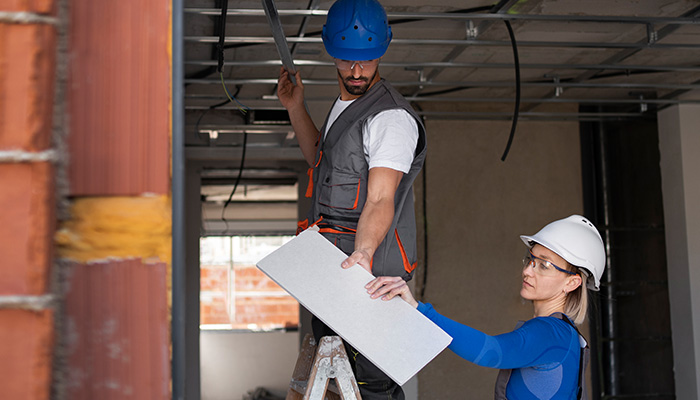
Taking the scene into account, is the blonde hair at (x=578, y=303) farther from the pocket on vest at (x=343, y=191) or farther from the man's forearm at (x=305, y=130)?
the man's forearm at (x=305, y=130)

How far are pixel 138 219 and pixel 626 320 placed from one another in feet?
17.9

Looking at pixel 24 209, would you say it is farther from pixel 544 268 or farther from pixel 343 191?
pixel 544 268

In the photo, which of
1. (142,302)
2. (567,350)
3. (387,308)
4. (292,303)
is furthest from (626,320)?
(292,303)

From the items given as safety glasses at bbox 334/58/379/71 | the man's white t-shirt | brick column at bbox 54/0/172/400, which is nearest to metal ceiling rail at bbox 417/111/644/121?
safety glasses at bbox 334/58/379/71

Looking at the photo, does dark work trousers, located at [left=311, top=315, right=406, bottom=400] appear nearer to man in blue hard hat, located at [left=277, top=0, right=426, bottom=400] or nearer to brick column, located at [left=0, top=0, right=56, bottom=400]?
man in blue hard hat, located at [left=277, top=0, right=426, bottom=400]

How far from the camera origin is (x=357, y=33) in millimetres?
2012

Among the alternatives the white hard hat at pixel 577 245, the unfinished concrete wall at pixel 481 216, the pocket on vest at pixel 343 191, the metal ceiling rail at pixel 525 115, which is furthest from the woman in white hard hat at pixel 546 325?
the unfinished concrete wall at pixel 481 216

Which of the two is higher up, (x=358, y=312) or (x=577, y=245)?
(x=577, y=245)

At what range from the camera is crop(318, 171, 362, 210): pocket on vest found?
6.48ft

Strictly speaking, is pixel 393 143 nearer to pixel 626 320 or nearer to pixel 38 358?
pixel 38 358

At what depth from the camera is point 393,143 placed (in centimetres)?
190

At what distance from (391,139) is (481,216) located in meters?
3.60

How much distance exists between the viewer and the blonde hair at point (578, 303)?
2.01 meters

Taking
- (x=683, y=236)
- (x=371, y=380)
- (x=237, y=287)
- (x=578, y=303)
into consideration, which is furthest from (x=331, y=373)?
(x=237, y=287)
